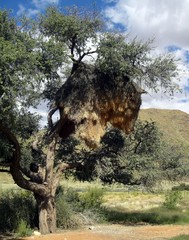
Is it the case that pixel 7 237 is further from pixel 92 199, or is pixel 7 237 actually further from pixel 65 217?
pixel 92 199

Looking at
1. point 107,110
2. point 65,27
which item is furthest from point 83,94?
point 65,27

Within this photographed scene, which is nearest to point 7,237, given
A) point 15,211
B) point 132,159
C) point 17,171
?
point 15,211

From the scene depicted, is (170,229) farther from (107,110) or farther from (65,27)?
(65,27)

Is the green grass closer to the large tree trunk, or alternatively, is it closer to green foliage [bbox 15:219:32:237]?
the large tree trunk

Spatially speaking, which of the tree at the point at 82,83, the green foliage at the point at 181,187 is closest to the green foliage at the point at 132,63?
the tree at the point at 82,83

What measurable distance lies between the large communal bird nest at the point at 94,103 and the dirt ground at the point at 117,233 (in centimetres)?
416

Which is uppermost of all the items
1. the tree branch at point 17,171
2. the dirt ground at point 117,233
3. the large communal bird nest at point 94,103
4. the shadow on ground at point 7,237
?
the large communal bird nest at point 94,103

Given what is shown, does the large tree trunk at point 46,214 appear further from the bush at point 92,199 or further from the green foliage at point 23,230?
the bush at point 92,199

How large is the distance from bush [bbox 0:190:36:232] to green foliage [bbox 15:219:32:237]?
455 millimetres

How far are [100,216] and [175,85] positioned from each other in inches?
362

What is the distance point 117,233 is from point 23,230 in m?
4.41

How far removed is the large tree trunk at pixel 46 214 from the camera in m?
21.0

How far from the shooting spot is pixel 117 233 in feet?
68.5

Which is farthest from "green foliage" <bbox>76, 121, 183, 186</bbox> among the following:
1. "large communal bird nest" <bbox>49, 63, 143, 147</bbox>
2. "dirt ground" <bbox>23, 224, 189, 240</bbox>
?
"dirt ground" <bbox>23, 224, 189, 240</bbox>
